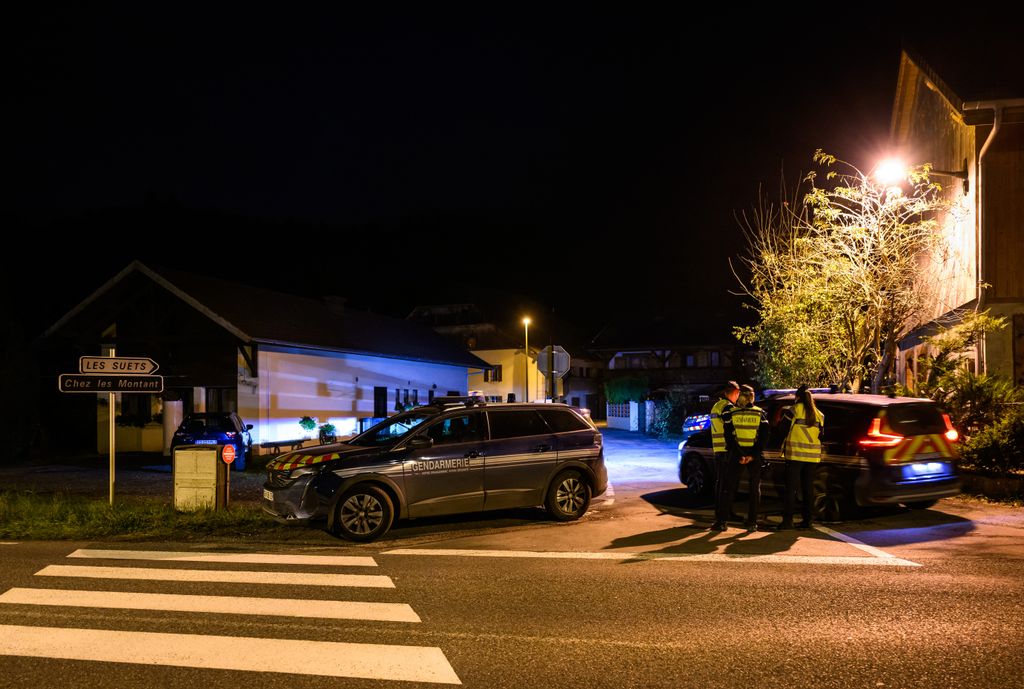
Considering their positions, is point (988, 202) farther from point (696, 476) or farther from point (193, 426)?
point (193, 426)

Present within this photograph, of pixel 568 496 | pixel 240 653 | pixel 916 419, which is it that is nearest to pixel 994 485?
pixel 916 419

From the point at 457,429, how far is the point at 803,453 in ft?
15.1

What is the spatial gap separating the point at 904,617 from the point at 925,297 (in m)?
14.5

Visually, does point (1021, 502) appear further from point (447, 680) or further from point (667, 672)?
point (447, 680)

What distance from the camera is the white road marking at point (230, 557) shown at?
8.16m

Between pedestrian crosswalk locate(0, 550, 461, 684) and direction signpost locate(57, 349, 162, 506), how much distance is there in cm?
376

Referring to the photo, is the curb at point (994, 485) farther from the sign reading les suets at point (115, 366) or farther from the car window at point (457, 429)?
the sign reading les suets at point (115, 366)

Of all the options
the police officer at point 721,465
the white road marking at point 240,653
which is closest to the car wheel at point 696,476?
the police officer at point 721,465

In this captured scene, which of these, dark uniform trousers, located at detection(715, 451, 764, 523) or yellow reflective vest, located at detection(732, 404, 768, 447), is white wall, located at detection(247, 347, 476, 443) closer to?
dark uniform trousers, located at detection(715, 451, 764, 523)

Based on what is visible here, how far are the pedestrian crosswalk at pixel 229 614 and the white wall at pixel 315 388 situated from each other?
1453 centimetres

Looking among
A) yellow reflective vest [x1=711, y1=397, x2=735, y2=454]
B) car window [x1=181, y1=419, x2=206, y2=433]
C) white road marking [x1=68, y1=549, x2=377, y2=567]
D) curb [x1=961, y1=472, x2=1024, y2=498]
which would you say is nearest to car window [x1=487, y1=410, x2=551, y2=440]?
yellow reflective vest [x1=711, y1=397, x2=735, y2=454]

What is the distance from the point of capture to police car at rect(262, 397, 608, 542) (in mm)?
9336

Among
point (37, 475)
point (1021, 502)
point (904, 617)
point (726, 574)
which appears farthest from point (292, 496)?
point (37, 475)

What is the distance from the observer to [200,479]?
11.2 meters
